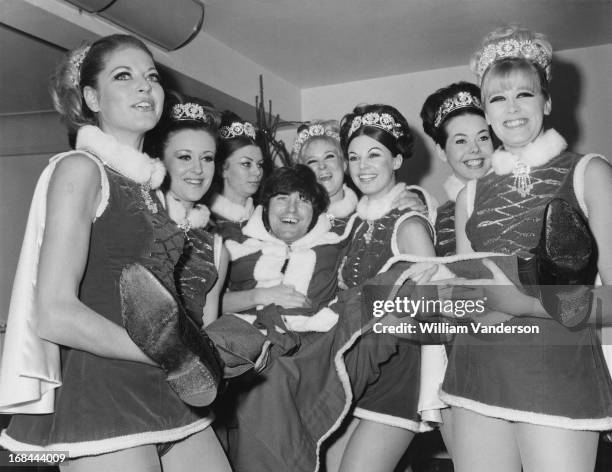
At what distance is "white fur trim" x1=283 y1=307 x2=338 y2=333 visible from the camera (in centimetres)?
219

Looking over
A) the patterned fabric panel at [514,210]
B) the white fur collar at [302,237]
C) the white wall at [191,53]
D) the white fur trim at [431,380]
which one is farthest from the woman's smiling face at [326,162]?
the white wall at [191,53]

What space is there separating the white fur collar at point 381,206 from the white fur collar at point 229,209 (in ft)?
2.00

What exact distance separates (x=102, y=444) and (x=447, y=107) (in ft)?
5.74

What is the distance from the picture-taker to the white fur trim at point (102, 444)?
1.35 m

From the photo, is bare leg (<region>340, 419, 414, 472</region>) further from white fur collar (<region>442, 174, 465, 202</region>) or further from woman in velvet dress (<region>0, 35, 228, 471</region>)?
white fur collar (<region>442, 174, 465, 202</region>)

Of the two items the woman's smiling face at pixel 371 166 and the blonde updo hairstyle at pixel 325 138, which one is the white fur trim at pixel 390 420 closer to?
the woman's smiling face at pixel 371 166

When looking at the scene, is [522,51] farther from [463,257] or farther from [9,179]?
[9,179]

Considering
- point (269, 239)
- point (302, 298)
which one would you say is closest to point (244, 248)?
point (269, 239)

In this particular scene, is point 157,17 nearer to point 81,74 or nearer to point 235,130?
point 235,130

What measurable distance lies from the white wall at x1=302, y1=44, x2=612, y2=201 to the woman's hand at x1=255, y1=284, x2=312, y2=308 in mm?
2786

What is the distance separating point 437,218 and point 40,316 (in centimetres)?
148

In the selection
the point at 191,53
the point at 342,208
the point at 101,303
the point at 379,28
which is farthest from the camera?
the point at 379,28

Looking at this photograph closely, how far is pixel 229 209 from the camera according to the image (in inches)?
111

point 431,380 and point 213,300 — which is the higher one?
point 213,300
